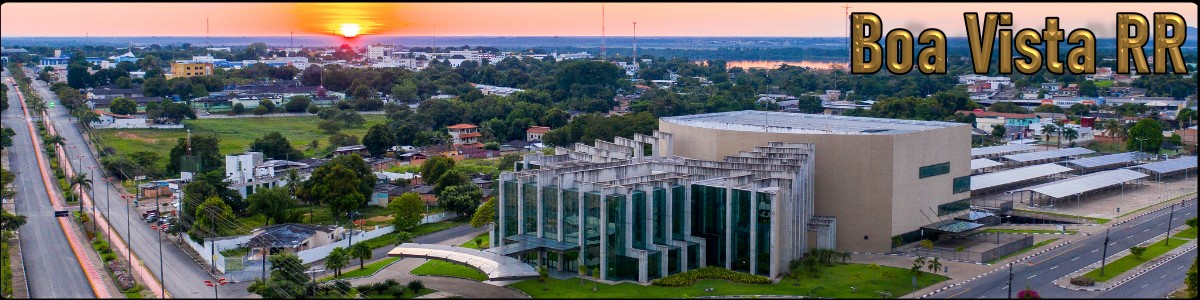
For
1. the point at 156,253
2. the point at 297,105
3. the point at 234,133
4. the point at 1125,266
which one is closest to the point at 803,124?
the point at 1125,266

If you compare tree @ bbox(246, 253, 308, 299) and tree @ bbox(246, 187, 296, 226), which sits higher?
tree @ bbox(246, 187, 296, 226)

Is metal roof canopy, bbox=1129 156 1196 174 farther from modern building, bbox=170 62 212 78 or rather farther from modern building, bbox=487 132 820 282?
modern building, bbox=170 62 212 78

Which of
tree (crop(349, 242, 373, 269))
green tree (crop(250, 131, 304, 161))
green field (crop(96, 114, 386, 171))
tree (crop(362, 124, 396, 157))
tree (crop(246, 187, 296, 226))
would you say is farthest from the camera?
green field (crop(96, 114, 386, 171))

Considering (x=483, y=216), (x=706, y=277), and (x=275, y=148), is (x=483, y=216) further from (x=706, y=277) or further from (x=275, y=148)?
(x=275, y=148)

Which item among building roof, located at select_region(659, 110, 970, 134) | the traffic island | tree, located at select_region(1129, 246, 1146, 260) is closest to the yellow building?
building roof, located at select_region(659, 110, 970, 134)

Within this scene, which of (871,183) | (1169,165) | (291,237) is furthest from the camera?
(1169,165)

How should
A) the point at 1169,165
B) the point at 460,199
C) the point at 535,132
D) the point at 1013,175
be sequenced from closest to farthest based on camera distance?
the point at 460,199
the point at 1013,175
the point at 1169,165
the point at 535,132

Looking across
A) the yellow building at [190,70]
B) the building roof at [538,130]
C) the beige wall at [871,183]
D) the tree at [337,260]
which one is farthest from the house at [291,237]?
the yellow building at [190,70]

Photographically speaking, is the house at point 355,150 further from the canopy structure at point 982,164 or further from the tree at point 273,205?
the canopy structure at point 982,164
